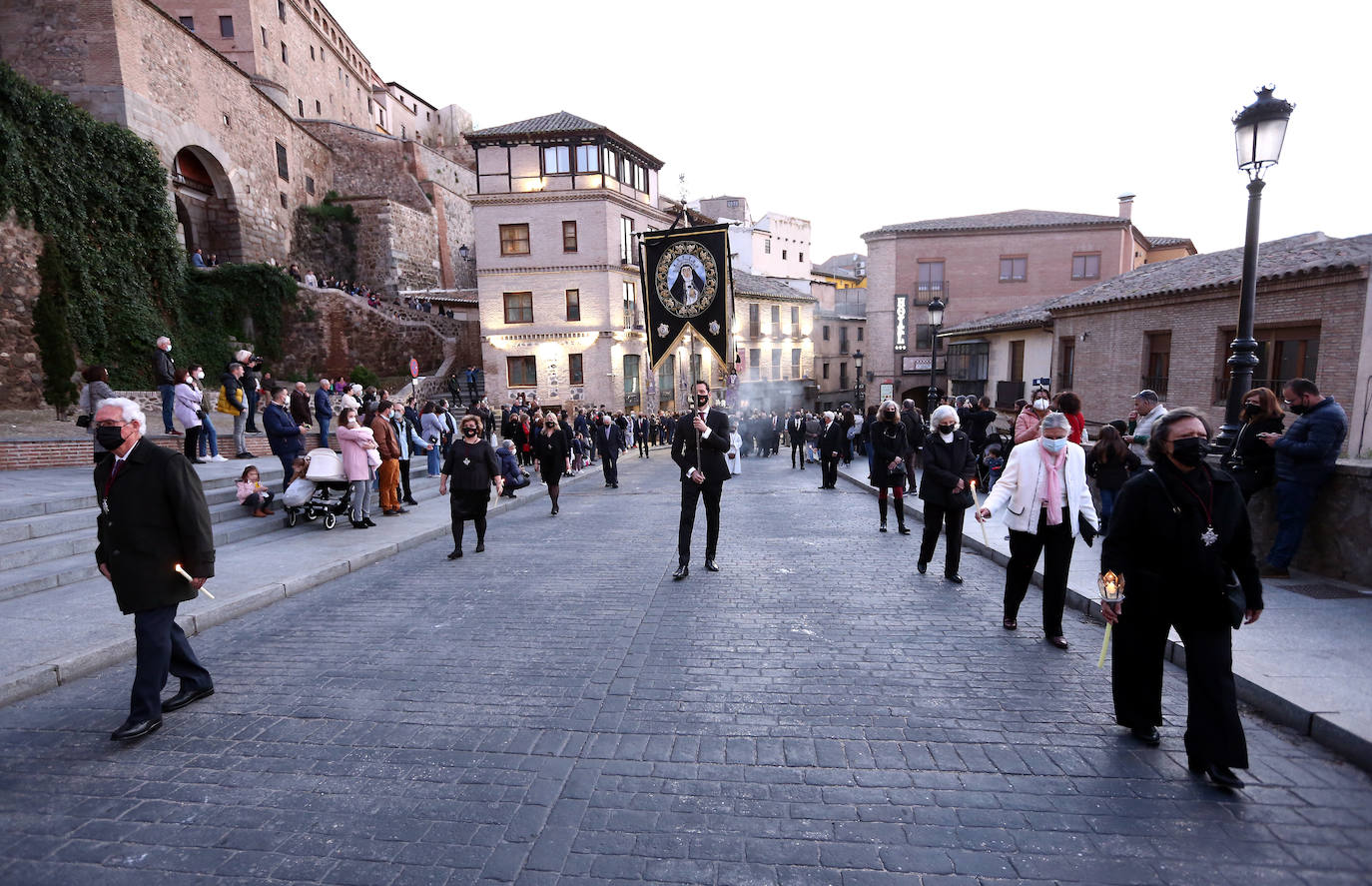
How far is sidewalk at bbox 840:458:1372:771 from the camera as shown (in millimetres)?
3424

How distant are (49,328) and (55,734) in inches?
747

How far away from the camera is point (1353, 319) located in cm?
1246

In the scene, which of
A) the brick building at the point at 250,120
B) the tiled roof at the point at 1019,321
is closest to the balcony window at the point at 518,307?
the brick building at the point at 250,120

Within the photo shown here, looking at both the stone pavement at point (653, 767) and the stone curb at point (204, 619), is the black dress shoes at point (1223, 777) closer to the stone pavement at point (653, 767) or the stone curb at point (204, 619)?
the stone pavement at point (653, 767)

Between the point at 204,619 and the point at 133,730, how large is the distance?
2071 mm

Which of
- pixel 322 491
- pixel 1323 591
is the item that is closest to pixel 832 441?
pixel 1323 591

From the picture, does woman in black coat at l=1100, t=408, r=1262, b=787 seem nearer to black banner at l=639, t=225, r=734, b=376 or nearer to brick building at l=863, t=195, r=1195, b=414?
black banner at l=639, t=225, r=734, b=376

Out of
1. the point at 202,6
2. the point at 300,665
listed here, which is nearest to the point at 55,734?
the point at 300,665

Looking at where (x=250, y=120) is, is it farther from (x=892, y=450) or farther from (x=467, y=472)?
(x=892, y=450)

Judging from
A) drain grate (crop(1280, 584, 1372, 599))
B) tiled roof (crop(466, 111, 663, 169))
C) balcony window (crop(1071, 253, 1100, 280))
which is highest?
tiled roof (crop(466, 111, 663, 169))

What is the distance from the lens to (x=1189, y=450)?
122 inches

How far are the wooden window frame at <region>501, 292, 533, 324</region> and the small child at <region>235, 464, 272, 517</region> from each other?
75.2ft

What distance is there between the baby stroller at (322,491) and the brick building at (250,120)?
A: 2060 cm

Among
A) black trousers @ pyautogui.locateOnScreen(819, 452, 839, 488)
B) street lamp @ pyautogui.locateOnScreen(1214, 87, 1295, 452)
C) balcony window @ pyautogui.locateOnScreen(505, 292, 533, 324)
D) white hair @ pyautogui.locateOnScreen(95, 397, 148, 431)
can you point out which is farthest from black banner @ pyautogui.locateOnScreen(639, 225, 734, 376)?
balcony window @ pyautogui.locateOnScreen(505, 292, 533, 324)
